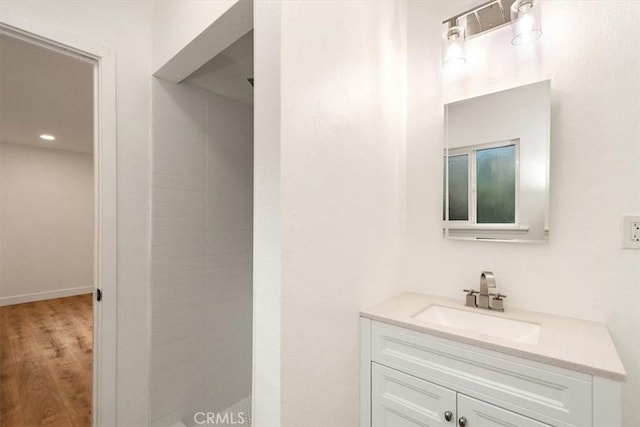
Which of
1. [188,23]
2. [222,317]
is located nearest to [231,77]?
[188,23]

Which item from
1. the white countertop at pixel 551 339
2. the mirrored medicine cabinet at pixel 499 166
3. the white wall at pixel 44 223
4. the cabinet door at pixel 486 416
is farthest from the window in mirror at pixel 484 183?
the white wall at pixel 44 223

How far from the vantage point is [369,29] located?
1332 mm

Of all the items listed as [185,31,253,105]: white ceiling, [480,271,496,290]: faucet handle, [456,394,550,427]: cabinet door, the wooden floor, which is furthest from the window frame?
the wooden floor

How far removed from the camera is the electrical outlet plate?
3.41 feet

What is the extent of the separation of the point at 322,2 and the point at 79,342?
3.80 meters

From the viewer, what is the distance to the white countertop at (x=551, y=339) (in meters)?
0.80

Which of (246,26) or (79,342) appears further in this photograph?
(79,342)

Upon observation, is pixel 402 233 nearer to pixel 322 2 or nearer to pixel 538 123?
pixel 538 123

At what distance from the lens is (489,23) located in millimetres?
1354

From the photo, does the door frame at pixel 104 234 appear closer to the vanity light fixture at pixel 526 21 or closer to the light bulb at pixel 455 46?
the light bulb at pixel 455 46

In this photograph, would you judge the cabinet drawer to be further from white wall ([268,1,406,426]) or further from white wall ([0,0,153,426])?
white wall ([0,0,153,426])

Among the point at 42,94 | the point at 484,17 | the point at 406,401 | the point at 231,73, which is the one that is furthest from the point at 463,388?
the point at 42,94

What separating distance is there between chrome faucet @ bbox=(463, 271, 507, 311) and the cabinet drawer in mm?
390

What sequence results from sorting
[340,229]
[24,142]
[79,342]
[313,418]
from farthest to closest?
[24,142] → [79,342] → [340,229] → [313,418]
